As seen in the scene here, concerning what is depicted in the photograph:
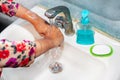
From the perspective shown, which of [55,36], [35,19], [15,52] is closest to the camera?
[15,52]

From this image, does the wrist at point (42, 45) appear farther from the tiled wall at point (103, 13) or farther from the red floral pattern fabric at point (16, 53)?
the tiled wall at point (103, 13)

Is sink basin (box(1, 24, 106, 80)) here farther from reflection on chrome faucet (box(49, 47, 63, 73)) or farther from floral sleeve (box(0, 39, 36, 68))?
floral sleeve (box(0, 39, 36, 68))

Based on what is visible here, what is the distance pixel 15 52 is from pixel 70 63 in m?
0.35

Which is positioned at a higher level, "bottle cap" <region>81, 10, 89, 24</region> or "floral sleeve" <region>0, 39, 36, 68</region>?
"bottle cap" <region>81, 10, 89, 24</region>

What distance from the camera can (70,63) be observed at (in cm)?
99

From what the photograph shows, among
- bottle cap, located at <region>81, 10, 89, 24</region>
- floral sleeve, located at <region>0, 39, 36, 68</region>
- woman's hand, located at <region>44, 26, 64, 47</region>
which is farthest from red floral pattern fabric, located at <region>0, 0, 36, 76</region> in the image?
bottle cap, located at <region>81, 10, 89, 24</region>

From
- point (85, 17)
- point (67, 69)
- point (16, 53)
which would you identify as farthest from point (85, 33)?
point (16, 53)

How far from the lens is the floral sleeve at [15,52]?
2.27ft

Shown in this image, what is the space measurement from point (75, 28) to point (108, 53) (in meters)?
0.19

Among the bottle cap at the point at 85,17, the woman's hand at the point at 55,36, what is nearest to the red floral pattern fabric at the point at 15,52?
the woman's hand at the point at 55,36

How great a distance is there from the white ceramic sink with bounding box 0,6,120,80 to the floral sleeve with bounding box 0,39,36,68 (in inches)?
9.8

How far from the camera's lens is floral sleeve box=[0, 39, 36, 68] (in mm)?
690

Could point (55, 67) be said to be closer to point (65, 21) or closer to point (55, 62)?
point (55, 62)

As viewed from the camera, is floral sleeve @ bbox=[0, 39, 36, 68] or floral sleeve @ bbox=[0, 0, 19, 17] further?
floral sleeve @ bbox=[0, 0, 19, 17]
